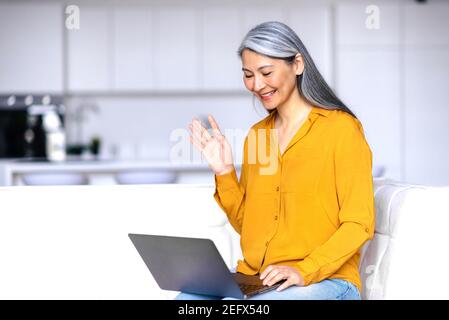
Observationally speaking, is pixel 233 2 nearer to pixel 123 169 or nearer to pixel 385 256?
pixel 123 169

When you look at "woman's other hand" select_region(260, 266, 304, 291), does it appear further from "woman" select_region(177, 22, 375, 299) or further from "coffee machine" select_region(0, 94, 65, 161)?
"coffee machine" select_region(0, 94, 65, 161)

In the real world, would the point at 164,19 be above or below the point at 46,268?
above

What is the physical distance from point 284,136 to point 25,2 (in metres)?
5.10

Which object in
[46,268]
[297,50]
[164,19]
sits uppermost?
[164,19]

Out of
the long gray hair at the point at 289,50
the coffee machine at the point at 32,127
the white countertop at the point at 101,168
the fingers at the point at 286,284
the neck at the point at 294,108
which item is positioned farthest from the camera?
the coffee machine at the point at 32,127

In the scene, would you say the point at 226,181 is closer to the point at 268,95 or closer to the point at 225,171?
the point at 225,171

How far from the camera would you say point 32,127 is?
6.20 metres

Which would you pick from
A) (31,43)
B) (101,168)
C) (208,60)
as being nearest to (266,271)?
(101,168)

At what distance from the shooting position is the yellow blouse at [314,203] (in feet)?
5.03

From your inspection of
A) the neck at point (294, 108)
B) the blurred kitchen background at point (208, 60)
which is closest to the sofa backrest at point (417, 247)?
the neck at point (294, 108)

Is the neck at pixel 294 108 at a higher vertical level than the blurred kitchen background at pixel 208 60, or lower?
lower

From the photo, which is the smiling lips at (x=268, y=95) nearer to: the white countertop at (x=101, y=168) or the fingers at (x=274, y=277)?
the fingers at (x=274, y=277)

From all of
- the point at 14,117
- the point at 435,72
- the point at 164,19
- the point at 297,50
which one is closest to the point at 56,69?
the point at 14,117

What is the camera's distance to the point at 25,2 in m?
6.22
